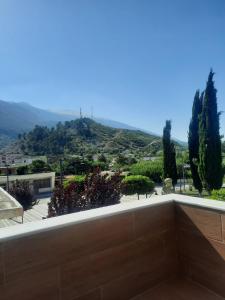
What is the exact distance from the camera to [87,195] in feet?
13.6

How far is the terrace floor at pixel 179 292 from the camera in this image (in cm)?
161

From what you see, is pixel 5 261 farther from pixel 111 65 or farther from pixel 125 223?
pixel 111 65

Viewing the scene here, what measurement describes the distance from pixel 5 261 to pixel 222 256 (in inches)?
49.3

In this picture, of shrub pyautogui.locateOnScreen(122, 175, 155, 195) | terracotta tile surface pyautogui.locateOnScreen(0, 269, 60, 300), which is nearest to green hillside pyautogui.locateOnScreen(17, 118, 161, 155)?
shrub pyautogui.locateOnScreen(122, 175, 155, 195)

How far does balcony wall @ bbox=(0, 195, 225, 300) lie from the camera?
119 centimetres

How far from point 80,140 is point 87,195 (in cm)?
4767

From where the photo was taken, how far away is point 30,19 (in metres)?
6.07

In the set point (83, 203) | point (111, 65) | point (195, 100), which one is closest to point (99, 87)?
point (111, 65)

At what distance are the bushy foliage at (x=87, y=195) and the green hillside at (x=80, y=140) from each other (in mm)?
41296

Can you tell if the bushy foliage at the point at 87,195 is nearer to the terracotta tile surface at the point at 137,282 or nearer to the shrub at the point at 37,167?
the terracotta tile surface at the point at 137,282

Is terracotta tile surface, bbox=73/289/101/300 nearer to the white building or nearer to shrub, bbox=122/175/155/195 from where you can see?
shrub, bbox=122/175/155/195

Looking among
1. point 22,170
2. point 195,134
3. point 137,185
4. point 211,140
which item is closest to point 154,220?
point 137,185

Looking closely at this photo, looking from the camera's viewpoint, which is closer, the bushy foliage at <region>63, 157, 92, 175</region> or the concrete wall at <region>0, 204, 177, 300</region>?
the concrete wall at <region>0, 204, 177, 300</region>

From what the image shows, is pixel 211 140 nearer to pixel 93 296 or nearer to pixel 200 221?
pixel 200 221
